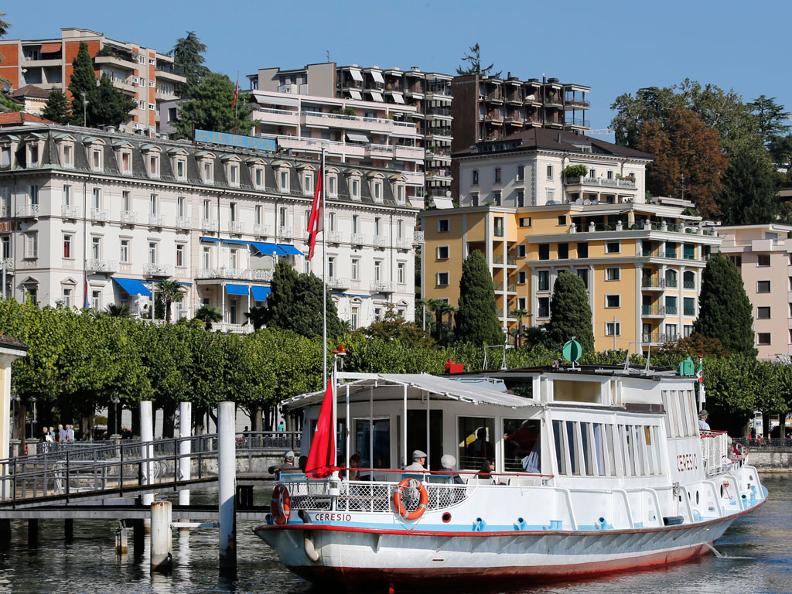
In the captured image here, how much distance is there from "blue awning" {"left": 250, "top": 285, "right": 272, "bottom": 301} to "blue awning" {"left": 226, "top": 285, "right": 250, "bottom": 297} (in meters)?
0.35

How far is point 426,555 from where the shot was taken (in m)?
37.6

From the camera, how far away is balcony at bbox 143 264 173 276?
121m

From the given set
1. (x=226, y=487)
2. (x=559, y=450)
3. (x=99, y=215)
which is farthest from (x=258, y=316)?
(x=559, y=450)

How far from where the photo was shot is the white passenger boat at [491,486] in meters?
37.2

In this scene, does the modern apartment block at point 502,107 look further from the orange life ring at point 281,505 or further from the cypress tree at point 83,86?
the orange life ring at point 281,505

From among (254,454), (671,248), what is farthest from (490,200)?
(254,454)

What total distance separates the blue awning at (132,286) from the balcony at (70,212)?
468 centimetres

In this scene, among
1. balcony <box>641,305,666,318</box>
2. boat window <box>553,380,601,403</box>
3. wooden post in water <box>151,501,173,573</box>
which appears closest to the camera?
boat window <box>553,380,601,403</box>

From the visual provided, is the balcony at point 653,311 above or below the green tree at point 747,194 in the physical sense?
below

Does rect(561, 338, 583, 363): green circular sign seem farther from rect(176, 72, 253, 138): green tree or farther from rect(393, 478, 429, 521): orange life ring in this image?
rect(176, 72, 253, 138): green tree

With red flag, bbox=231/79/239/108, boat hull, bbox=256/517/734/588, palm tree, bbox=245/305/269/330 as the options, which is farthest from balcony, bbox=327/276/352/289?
boat hull, bbox=256/517/734/588

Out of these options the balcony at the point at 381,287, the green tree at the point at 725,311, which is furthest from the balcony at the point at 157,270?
the green tree at the point at 725,311

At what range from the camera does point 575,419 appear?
41375mm

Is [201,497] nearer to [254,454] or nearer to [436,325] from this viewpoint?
[254,454]
